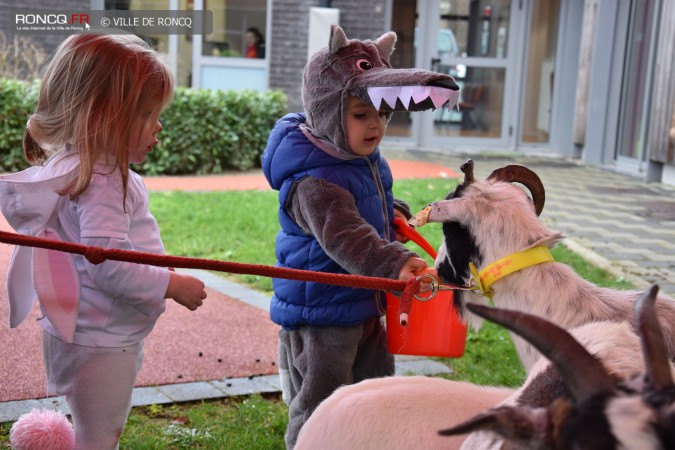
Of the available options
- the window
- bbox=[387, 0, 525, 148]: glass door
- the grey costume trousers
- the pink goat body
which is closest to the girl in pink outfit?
the grey costume trousers

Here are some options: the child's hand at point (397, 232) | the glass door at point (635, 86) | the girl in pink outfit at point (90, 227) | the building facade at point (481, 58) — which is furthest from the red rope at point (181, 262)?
the building facade at point (481, 58)

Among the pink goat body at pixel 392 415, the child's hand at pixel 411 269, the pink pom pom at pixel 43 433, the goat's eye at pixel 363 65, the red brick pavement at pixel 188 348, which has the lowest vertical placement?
the red brick pavement at pixel 188 348

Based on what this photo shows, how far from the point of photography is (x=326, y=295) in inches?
139

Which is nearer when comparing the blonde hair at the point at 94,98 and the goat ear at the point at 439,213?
the blonde hair at the point at 94,98

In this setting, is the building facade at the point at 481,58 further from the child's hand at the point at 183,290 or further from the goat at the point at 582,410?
the goat at the point at 582,410

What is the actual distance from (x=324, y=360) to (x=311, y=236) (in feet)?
1.74

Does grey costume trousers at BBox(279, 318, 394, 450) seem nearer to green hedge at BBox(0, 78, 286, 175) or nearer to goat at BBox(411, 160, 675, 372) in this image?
goat at BBox(411, 160, 675, 372)

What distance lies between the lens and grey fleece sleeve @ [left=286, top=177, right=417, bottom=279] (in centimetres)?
318

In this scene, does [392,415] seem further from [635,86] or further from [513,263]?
[635,86]

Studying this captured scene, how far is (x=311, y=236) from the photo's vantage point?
3.61 m

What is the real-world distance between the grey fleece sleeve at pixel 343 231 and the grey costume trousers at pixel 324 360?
41 centimetres

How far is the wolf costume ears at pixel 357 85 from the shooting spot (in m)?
3.10

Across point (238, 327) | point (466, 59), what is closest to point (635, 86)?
point (466, 59)

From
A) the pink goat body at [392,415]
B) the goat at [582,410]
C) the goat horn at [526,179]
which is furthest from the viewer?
the goat horn at [526,179]
